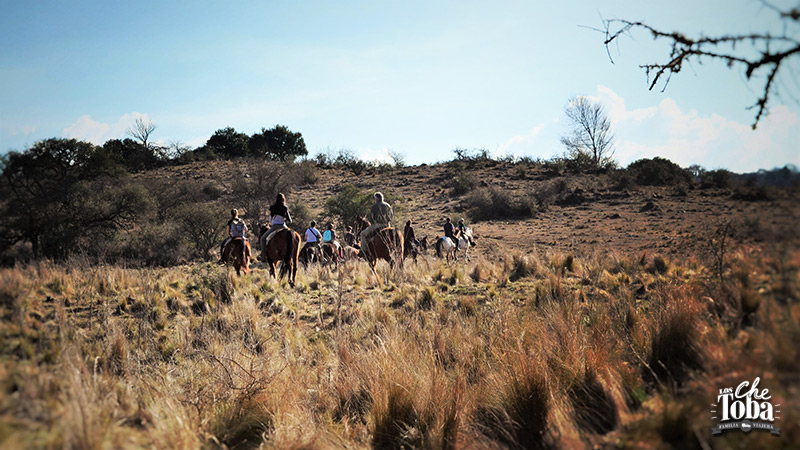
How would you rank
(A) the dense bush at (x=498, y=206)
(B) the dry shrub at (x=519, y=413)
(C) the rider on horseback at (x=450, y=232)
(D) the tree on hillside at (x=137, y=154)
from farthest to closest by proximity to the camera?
(D) the tree on hillside at (x=137, y=154), (A) the dense bush at (x=498, y=206), (C) the rider on horseback at (x=450, y=232), (B) the dry shrub at (x=519, y=413)

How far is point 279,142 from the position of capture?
66500 mm

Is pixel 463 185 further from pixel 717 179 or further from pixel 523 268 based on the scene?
pixel 717 179

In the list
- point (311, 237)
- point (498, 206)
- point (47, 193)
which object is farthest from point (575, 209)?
point (47, 193)

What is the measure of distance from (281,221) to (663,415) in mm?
10730

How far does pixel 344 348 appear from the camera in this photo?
4.76 metres

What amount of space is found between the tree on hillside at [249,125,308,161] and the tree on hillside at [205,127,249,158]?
179cm

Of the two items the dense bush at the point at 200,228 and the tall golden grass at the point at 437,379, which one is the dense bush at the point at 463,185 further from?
the tall golden grass at the point at 437,379

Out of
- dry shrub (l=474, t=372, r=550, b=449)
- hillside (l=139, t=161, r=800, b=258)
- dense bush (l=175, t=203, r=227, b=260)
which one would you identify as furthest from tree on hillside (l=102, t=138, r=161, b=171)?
dry shrub (l=474, t=372, r=550, b=449)

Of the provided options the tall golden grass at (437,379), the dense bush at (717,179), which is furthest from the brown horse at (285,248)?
the dense bush at (717,179)

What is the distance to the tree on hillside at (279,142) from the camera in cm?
6500

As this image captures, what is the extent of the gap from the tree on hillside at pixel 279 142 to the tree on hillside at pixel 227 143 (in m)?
1.79

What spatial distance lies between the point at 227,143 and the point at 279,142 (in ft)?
26.1

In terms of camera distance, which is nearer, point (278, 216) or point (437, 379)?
point (437, 379)

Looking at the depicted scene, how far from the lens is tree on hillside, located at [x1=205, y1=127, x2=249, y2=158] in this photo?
62.5 meters
